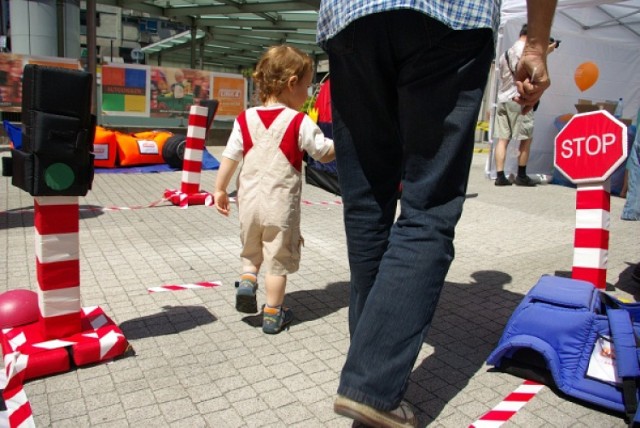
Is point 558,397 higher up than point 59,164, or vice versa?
point 59,164

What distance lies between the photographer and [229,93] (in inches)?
559

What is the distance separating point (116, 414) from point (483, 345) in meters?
1.76

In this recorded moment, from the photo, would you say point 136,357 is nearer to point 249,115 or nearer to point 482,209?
point 249,115

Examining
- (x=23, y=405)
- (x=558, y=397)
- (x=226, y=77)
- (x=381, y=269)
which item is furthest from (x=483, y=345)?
(x=226, y=77)

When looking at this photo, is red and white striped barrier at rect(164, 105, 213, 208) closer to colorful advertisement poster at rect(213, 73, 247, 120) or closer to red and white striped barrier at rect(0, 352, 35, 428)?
red and white striped barrier at rect(0, 352, 35, 428)

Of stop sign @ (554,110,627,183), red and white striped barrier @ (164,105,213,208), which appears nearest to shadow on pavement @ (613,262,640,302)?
Result: stop sign @ (554,110,627,183)

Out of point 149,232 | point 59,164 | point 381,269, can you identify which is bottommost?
point 149,232

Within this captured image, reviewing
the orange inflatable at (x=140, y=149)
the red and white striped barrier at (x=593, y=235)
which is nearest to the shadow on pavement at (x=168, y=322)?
the red and white striped barrier at (x=593, y=235)

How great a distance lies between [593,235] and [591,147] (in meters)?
0.57

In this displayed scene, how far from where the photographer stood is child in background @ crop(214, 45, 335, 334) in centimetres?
292

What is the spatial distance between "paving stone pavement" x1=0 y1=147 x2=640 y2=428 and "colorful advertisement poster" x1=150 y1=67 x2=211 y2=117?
24.4ft

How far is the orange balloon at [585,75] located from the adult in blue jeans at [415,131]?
29.1 feet

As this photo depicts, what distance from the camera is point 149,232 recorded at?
5.01 m

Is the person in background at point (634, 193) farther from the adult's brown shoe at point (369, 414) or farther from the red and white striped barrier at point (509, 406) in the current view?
the adult's brown shoe at point (369, 414)
